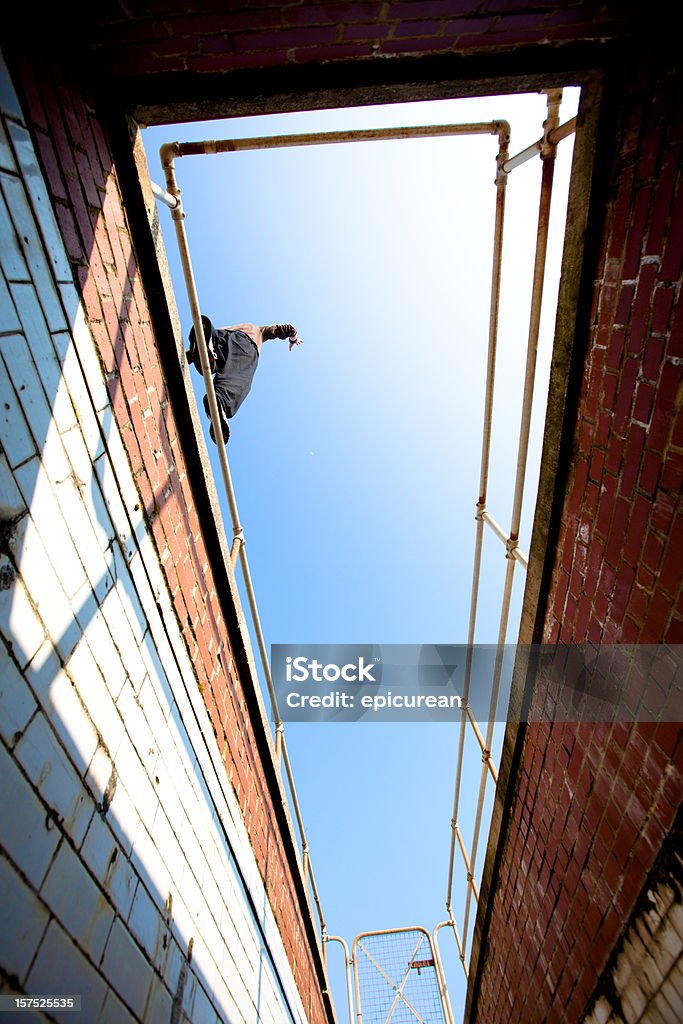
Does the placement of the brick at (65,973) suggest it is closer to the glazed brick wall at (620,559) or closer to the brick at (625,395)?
the glazed brick wall at (620,559)

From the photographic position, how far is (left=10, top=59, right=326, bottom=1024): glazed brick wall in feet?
4.58

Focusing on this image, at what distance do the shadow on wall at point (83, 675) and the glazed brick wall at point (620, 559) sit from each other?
5.85 ft

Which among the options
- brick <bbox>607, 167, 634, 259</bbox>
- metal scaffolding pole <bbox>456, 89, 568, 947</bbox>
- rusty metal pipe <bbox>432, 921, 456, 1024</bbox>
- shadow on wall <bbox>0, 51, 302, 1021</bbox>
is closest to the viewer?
shadow on wall <bbox>0, 51, 302, 1021</bbox>

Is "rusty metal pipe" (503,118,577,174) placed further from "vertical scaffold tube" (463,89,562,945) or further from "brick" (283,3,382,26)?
"brick" (283,3,382,26)

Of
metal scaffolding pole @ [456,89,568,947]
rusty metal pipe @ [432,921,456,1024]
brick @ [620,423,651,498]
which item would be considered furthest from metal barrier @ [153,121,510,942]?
rusty metal pipe @ [432,921,456,1024]

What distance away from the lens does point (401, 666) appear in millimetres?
3518

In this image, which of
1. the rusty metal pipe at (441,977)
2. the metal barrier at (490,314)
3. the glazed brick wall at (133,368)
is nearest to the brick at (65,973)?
the glazed brick wall at (133,368)

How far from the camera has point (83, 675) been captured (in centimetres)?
136

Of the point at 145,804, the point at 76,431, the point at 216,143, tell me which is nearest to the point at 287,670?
the point at 145,804

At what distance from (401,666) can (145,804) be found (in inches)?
86.0

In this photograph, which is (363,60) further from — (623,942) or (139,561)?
(623,942)

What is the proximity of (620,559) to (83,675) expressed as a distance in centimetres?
196

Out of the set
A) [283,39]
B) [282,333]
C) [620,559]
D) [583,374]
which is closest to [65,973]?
[620,559]
